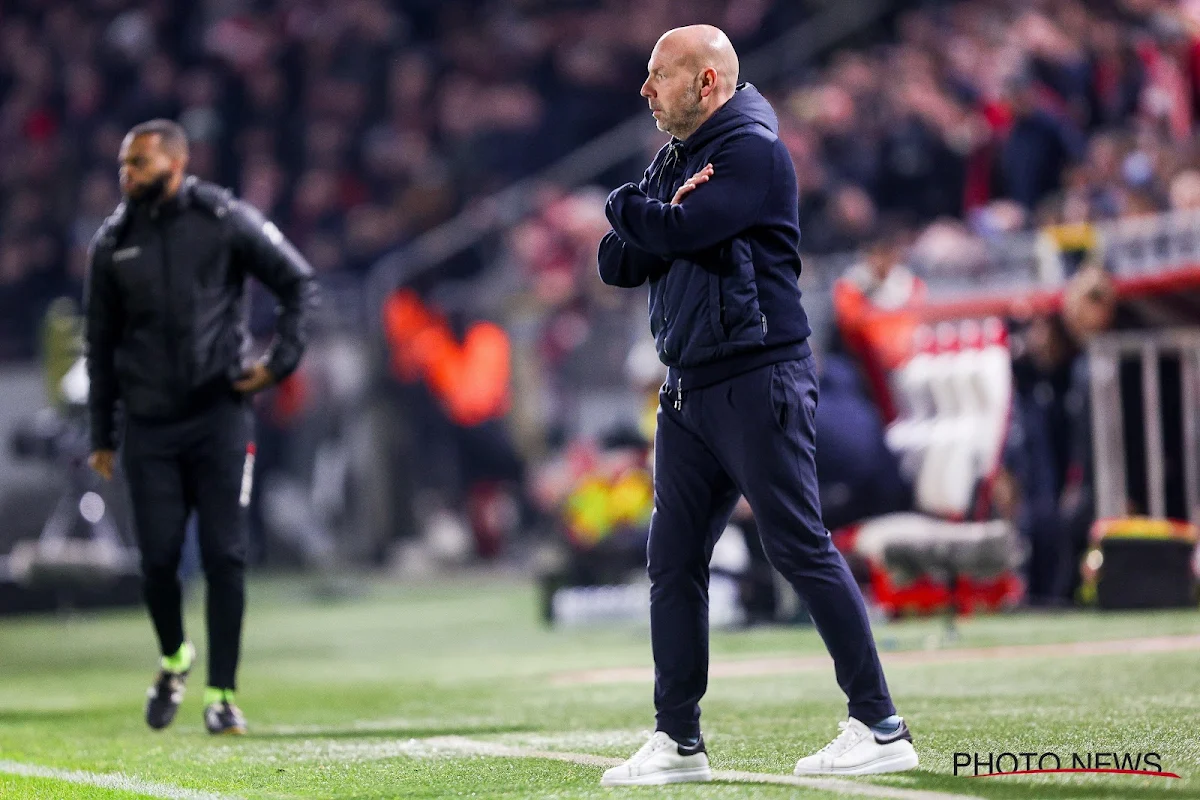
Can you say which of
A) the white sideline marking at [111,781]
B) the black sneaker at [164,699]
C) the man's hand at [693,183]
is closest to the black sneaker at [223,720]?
the black sneaker at [164,699]

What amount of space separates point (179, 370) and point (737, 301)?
2.74 m

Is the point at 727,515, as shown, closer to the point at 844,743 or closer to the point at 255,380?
the point at 844,743

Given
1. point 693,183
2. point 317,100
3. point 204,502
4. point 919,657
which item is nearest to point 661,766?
point 693,183

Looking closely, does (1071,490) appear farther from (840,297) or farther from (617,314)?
(617,314)

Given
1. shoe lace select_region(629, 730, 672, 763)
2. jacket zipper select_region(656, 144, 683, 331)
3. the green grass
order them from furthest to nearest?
the green grass
jacket zipper select_region(656, 144, 683, 331)
shoe lace select_region(629, 730, 672, 763)

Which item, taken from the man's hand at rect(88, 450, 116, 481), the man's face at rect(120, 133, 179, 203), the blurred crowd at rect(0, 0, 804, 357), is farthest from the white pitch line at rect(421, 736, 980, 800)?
the blurred crowd at rect(0, 0, 804, 357)

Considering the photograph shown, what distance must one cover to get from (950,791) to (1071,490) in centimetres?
714

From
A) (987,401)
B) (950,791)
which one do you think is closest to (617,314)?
(987,401)

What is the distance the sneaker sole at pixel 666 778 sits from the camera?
14.3 ft

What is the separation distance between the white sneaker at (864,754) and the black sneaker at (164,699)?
2.97m

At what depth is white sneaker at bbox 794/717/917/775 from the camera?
4312mm

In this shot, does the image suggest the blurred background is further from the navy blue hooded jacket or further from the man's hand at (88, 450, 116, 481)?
the navy blue hooded jacket

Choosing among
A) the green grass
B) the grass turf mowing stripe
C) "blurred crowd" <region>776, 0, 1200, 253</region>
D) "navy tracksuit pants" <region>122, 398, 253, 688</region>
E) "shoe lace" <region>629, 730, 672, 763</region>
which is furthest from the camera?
"blurred crowd" <region>776, 0, 1200, 253</region>

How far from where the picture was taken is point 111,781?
16.5 ft
